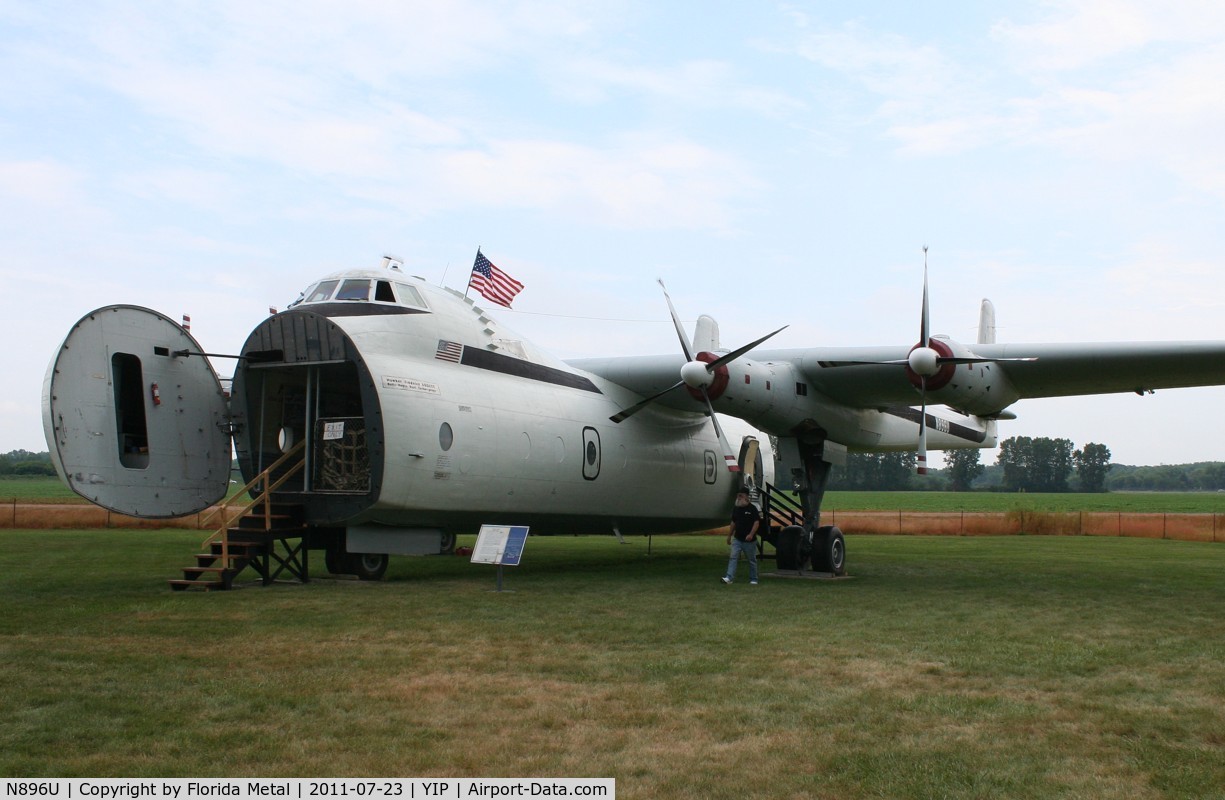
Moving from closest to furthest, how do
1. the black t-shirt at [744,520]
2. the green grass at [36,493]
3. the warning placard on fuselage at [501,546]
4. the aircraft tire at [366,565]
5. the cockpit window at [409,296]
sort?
the warning placard on fuselage at [501,546] < the cockpit window at [409,296] < the aircraft tire at [366,565] < the black t-shirt at [744,520] < the green grass at [36,493]

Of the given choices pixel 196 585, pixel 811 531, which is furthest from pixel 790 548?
pixel 196 585

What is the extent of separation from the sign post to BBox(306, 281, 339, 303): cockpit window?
4632 mm

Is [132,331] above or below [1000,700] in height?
above

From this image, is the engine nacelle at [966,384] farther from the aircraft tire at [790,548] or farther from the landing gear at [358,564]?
the landing gear at [358,564]

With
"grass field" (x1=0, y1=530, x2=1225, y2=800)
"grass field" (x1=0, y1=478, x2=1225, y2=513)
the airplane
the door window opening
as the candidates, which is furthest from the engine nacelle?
"grass field" (x1=0, y1=478, x2=1225, y2=513)

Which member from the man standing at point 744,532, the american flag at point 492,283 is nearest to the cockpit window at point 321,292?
the american flag at point 492,283

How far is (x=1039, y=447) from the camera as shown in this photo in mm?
130625

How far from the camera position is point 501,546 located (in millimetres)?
14422

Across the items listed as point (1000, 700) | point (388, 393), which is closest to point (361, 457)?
point (388, 393)

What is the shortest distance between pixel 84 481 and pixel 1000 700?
39.5ft

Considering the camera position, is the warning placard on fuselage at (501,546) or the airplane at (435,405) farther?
the airplane at (435,405)

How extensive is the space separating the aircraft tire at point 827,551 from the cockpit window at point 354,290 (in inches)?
367

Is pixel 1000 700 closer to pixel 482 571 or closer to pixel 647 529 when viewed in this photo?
pixel 482 571

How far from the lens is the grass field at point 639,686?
594 cm
